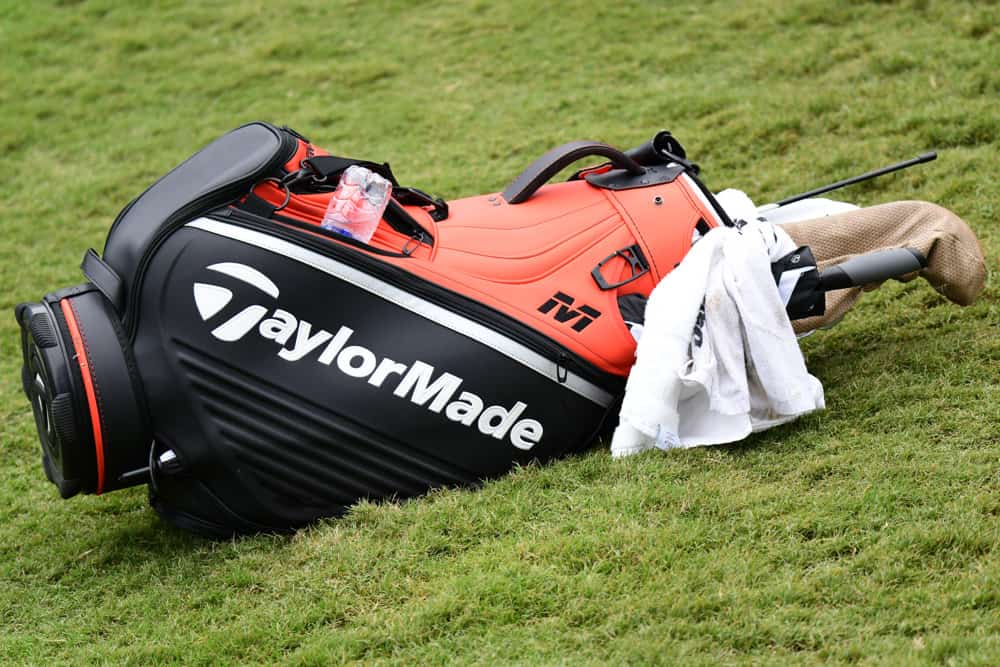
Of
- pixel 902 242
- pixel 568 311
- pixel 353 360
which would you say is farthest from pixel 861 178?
pixel 353 360

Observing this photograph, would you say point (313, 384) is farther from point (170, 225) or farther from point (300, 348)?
point (170, 225)

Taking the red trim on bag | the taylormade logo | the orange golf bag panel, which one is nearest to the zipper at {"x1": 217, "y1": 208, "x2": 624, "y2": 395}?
the orange golf bag panel

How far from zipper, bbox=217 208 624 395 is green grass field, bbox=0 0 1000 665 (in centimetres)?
26

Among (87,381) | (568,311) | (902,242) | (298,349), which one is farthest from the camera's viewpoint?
(902,242)

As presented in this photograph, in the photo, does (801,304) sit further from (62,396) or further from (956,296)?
(62,396)

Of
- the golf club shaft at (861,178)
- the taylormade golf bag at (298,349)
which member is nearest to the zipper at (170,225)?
the taylormade golf bag at (298,349)

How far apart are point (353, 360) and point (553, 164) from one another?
2.93 feet

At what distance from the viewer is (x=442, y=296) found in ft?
10.5

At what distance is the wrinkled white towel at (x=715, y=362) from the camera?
10.4ft

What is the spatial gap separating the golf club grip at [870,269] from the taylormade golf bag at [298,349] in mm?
513

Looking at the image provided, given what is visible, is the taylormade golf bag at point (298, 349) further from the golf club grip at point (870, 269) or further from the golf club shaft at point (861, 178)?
the golf club shaft at point (861, 178)

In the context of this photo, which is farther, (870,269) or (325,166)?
(870,269)

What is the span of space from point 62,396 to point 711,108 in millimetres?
3681

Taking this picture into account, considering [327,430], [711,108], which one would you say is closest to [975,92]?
[711,108]
